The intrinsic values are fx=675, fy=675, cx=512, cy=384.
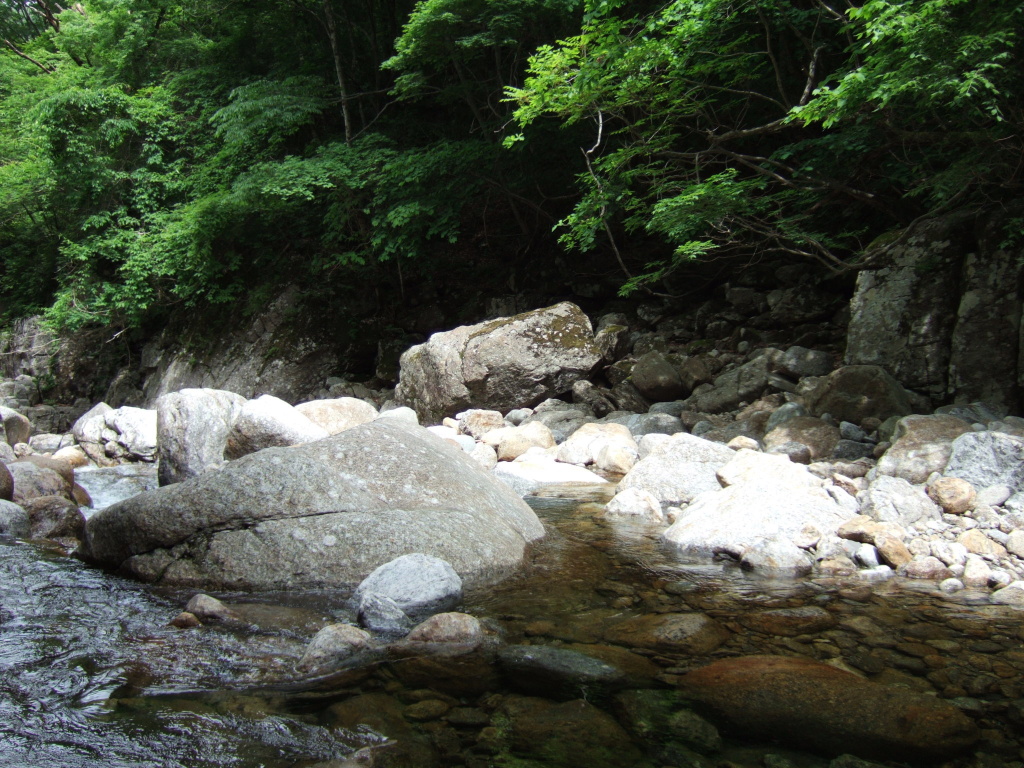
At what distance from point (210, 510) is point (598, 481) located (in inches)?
166

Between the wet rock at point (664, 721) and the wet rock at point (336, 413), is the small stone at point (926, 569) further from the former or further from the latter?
the wet rock at point (336, 413)

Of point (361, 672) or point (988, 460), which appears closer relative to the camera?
point (361, 672)

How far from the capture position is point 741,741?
2152mm

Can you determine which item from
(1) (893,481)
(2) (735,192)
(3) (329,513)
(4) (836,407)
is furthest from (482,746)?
(2) (735,192)

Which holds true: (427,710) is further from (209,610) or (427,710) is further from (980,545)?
(980,545)

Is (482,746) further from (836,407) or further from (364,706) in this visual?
(836,407)

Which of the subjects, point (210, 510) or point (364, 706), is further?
point (210, 510)

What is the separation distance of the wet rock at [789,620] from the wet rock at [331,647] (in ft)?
5.75

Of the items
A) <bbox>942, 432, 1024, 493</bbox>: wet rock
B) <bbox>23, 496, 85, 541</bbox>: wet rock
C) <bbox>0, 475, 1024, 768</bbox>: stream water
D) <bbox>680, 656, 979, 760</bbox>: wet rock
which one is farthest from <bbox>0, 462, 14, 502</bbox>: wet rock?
<bbox>942, 432, 1024, 493</bbox>: wet rock

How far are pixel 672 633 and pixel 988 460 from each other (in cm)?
307

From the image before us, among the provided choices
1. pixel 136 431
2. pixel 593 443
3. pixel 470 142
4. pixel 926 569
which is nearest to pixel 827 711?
pixel 926 569

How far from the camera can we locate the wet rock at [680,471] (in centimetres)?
576

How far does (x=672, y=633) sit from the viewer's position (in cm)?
302

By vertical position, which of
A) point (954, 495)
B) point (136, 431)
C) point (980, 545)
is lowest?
point (136, 431)
